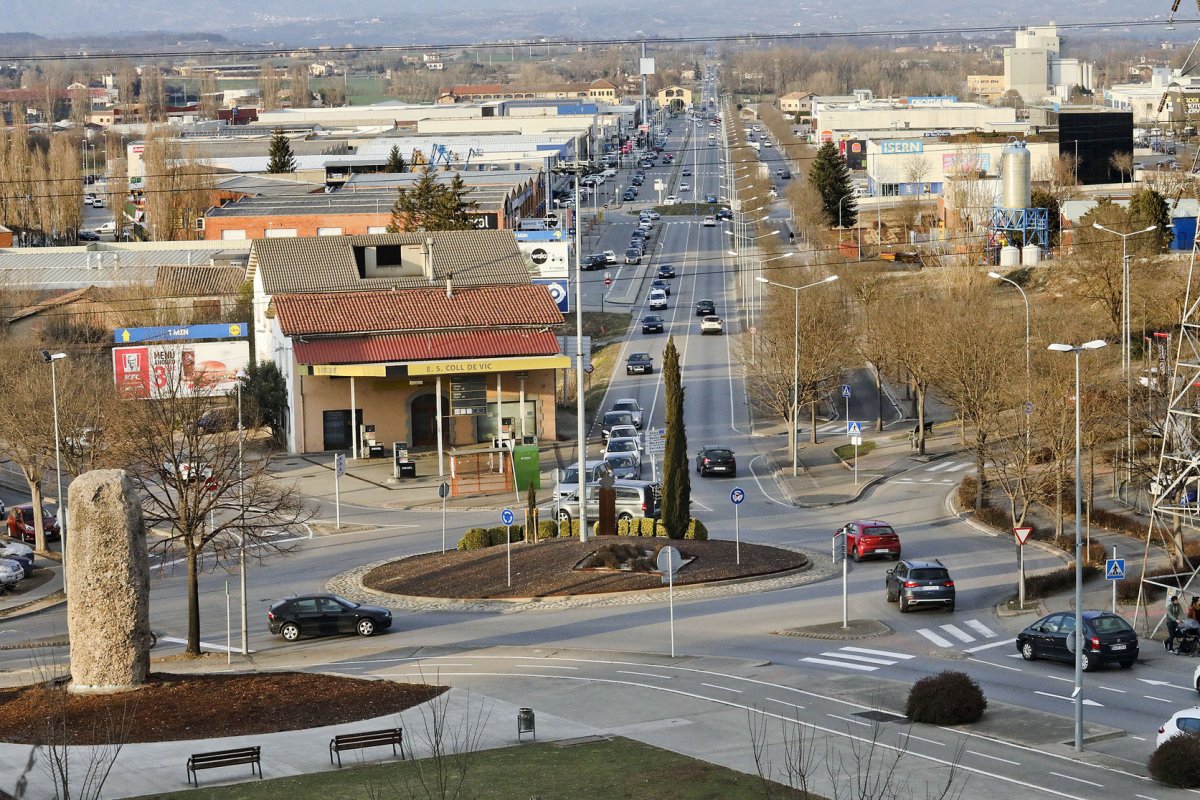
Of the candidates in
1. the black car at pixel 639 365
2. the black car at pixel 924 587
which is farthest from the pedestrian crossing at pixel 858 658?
the black car at pixel 639 365

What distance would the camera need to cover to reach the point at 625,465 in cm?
6041

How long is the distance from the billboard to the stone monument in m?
37.9

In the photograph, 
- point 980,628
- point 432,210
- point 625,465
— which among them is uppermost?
point 432,210

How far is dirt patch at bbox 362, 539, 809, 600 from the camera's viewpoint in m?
43.5

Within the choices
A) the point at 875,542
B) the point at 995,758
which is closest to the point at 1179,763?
the point at 995,758

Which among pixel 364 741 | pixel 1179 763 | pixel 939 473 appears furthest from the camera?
pixel 939 473

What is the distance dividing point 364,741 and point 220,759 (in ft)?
7.55

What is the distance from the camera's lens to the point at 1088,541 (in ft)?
154

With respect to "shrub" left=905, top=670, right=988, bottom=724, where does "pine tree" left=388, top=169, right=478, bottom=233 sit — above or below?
above

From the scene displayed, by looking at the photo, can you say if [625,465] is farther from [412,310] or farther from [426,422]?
[412,310]

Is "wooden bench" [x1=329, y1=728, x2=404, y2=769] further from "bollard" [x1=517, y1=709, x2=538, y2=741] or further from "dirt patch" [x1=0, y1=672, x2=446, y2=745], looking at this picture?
"dirt patch" [x1=0, y1=672, x2=446, y2=745]

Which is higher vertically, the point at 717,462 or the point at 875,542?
the point at 717,462

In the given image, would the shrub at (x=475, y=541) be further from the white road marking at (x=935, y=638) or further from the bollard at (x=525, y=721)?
the bollard at (x=525, y=721)

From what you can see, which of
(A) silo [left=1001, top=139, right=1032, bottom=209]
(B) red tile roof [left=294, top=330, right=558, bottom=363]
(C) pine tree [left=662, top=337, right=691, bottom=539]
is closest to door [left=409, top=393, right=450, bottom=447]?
(B) red tile roof [left=294, top=330, right=558, bottom=363]
